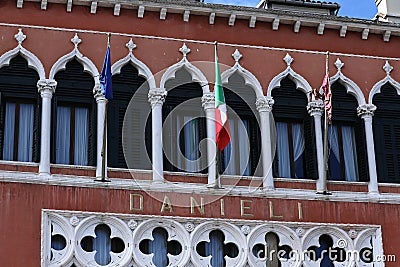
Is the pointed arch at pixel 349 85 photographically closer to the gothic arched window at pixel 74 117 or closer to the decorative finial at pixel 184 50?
the decorative finial at pixel 184 50

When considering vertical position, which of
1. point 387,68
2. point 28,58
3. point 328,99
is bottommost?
point 328,99

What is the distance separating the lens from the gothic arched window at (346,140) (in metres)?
20.8

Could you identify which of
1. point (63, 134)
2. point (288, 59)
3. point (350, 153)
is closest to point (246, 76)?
point (288, 59)

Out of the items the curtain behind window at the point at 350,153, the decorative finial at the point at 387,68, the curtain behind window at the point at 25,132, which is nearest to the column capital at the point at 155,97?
the curtain behind window at the point at 25,132

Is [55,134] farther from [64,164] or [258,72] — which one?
[258,72]

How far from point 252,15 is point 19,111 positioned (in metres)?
5.15

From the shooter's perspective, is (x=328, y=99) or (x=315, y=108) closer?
(x=328, y=99)

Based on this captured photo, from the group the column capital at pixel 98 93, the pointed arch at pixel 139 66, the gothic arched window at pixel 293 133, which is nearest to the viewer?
the column capital at pixel 98 93

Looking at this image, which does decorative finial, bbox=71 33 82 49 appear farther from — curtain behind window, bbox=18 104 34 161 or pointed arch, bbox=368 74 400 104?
pointed arch, bbox=368 74 400 104

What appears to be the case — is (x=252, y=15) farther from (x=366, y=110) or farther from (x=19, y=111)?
(x=19, y=111)

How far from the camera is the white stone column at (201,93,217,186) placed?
19672mm

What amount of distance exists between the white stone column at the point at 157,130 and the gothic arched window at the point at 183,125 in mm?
215

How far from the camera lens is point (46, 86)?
63.3ft

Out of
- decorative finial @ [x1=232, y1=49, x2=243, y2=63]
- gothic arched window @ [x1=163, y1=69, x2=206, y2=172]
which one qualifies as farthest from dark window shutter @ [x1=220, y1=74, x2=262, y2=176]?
A: gothic arched window @ [x1=163, y1=69, x2=206, y2=172]
